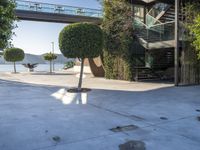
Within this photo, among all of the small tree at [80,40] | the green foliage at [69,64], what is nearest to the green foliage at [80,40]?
the small tree at [80,40]

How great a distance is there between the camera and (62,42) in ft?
33.9

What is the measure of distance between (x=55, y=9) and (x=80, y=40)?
472 inches

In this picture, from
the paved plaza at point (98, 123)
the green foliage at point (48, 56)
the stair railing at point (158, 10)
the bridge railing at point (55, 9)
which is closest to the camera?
the paved plaza at point (98, 123)

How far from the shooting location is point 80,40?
10.0 metres

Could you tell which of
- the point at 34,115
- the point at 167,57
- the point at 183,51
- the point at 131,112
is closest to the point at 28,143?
the point at 34,115

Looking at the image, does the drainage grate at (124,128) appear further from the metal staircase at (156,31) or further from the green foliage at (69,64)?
the green foliage at (69,64)

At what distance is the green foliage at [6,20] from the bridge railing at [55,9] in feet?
53.9

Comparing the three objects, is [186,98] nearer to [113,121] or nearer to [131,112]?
[131,112]

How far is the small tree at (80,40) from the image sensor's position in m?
10.0

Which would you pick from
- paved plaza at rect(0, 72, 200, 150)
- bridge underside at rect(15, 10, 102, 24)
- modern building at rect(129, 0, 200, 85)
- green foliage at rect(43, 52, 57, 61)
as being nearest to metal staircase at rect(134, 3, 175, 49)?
modern building at rect(129, 0, 200, 85)

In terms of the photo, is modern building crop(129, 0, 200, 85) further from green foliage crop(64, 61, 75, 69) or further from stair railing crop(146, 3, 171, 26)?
green foliage crop(64, 61, 75, 69)

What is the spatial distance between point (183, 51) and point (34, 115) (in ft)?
28.8

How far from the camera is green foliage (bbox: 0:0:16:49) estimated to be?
4.00 m

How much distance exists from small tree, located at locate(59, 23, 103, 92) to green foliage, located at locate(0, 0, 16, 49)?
5.77 meters
